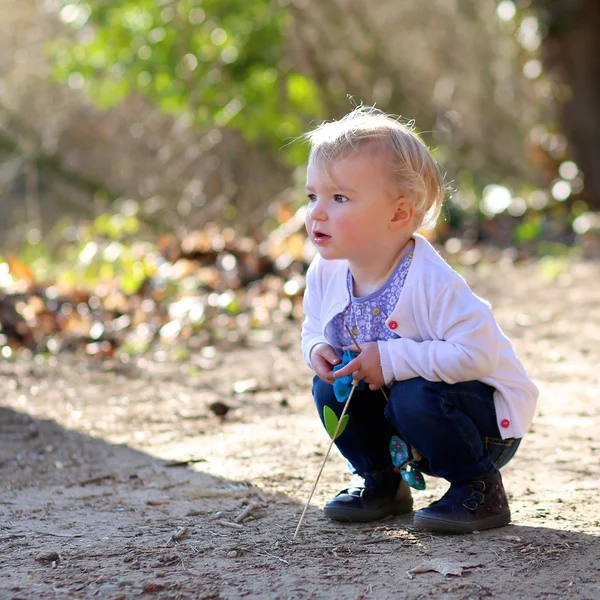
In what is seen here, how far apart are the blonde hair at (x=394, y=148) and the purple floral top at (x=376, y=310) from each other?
0.17 m

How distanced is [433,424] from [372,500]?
1.19 ft

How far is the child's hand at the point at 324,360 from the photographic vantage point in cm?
245

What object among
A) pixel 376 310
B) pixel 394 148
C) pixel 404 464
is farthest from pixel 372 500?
pixel 394 148

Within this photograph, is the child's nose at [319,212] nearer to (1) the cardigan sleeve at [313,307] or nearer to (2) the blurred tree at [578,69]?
(1) the cardigan sleeve at [313,307]

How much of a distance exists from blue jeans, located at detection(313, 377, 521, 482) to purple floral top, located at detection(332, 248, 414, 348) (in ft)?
0.49

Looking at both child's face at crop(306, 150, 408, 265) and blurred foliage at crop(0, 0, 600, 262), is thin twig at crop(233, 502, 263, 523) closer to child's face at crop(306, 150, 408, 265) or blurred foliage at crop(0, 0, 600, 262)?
child's face at crop(306, 150, 408, 265)

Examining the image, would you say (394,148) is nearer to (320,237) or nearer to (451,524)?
(320,237)

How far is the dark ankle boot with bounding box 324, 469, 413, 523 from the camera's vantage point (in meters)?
2.54

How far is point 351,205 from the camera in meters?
2.40

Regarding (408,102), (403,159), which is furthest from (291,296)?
(408,102)

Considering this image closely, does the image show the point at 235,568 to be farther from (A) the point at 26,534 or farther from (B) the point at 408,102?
(B) the point at 408,102

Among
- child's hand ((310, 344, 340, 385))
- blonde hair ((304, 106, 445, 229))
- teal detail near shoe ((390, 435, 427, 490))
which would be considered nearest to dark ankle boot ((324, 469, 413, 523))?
teal detail near shoe ((390, 435, 427, 490))

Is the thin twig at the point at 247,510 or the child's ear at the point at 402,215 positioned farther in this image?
the thin twig at the point at 247,510

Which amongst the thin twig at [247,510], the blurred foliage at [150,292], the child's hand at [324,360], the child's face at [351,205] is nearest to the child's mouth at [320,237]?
the child's face at [351,205]
